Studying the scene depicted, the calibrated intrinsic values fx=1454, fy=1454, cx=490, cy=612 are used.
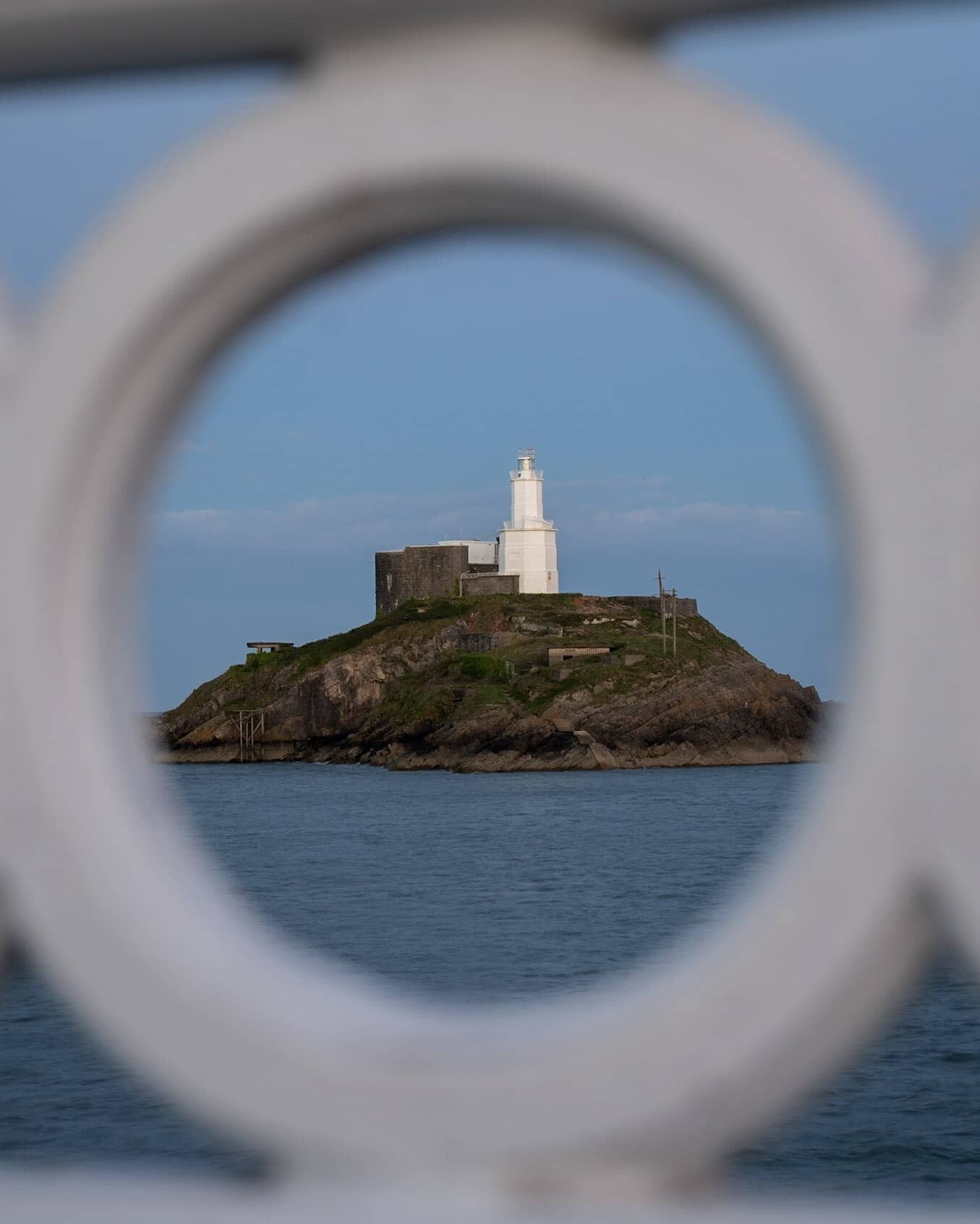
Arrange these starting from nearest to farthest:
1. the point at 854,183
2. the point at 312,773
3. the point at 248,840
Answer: the point at 854,183 → the point at 248,840 → the point at 312,773

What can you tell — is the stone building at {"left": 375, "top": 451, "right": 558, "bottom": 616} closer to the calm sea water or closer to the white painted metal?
the calm sea water

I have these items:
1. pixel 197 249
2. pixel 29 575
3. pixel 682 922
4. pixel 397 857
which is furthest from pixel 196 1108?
pixel 397 857

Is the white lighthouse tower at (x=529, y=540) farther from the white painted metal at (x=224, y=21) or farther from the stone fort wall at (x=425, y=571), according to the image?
the white painted metal at (x=224, y=21)

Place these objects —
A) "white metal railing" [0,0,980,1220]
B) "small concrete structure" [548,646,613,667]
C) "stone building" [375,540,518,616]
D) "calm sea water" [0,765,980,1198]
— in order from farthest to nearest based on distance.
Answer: "stone building" [375,540,518,616], "small concrete structure" [548,646,613,667], "calm sea water" [0,765,980,1198], "white metal railing" [0,0,980,1220]

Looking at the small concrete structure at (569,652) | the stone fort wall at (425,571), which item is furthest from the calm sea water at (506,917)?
the stone fort wall at (425,571)

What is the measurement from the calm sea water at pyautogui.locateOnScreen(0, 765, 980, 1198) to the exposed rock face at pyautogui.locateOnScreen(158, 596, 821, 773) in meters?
2.06

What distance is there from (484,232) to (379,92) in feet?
0.79

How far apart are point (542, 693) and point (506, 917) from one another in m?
34.1

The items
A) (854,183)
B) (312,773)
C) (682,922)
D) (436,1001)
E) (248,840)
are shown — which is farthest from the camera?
(312,773)

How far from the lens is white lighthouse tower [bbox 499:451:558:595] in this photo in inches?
2864

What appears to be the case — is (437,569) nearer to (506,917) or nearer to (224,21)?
(506,917)

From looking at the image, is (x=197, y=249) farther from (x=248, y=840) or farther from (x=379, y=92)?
(x=248, y=840)

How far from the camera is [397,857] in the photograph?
161 feet

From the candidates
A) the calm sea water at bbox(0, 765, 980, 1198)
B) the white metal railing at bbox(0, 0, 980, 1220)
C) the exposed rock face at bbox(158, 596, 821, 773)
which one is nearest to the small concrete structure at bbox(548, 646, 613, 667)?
the exposed rock face at bbox(158, 596, 821, 773)
